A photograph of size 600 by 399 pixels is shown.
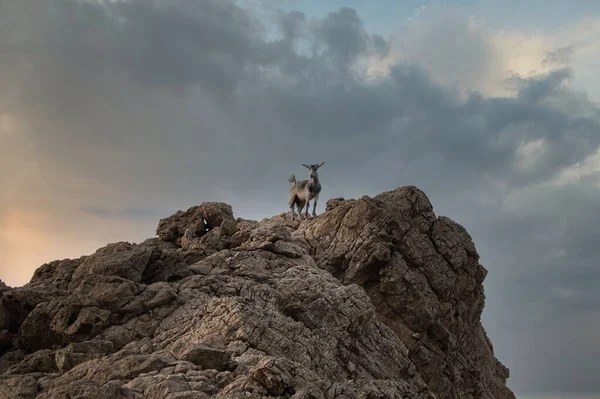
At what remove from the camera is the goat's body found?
5241 cm

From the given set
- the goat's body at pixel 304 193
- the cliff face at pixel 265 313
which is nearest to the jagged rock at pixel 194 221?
the cliff face at pixel 265 313

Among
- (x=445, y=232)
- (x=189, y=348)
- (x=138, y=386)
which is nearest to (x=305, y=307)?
(x=189, y=348)

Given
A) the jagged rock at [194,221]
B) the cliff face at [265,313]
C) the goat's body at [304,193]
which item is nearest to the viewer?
the cliff face at [265,313]

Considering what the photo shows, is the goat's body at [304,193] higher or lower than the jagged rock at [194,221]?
higher

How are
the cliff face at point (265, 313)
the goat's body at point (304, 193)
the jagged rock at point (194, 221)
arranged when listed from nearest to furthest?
1. the cliff face at point (265, 313)
2. the jagged rock at point (194, 221)
3. the goat's body at point (304, 193)

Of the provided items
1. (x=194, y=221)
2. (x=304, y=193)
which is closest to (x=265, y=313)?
(x=194, y=221)

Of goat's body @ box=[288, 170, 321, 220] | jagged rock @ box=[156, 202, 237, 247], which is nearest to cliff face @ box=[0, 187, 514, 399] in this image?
jagged rock @ box=[156, 202, 237, 247]

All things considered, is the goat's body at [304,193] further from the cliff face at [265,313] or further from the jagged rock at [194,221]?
the jagged rock at [194,221]

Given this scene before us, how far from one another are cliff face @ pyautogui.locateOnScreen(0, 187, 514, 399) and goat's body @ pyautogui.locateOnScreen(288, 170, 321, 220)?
162cm

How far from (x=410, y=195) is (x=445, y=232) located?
3.55 meters

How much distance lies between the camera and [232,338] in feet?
95.0

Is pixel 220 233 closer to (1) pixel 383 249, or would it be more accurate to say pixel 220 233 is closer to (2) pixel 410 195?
(1) pixel 383 249

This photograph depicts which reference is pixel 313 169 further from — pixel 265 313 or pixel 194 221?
pixel 265 313

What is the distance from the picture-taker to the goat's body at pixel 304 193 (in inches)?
2063
